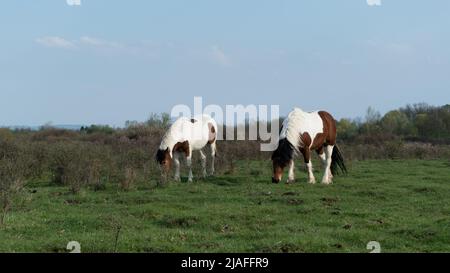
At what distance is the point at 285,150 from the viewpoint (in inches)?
578

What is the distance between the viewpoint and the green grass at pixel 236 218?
830cm

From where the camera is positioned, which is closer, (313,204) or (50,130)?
(313,204)

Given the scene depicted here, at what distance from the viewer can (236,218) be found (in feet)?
34.2

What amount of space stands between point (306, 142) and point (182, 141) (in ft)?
13.9

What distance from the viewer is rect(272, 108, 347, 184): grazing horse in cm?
1475

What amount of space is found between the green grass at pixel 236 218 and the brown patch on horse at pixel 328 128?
54.1 inches

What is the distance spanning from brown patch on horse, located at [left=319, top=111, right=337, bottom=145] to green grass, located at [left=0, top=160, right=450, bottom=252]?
1.37m

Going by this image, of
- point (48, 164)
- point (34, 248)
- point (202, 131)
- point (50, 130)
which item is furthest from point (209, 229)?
point (50, 130)

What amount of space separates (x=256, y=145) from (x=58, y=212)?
18050 mm

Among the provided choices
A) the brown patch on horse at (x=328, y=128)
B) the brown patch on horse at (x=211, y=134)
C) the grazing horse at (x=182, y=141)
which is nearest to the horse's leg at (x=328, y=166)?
the brown patch on horse at (x=328, y=128)

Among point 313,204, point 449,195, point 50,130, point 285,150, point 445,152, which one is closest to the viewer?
point 313,204

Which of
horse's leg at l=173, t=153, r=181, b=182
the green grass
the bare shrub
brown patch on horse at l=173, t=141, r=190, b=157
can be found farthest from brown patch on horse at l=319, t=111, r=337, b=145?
the bare shrub

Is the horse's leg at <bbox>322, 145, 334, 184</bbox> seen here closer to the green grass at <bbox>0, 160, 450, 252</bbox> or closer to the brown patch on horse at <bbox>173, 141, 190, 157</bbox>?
the green grass at <bbox>0, 160, 450, 252</bbox>
